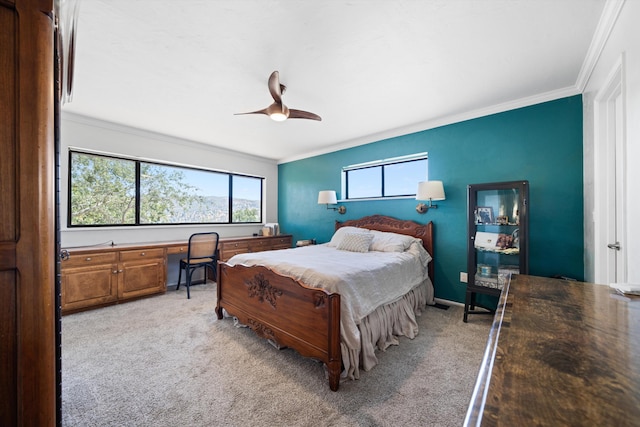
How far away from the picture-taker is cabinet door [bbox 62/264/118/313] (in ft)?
9.50

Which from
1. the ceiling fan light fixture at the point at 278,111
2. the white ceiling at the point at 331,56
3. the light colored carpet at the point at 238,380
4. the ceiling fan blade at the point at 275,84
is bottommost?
the light colored carpet at the point at 238,380

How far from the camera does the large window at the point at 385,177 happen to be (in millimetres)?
3691

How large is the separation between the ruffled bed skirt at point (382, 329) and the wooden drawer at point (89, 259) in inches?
125

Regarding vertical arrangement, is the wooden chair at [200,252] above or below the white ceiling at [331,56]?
below

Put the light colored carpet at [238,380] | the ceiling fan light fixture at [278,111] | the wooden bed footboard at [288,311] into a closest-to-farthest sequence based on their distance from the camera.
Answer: the light colored carpet at [238,380], the wooden bed footboard at [288,311], the ceiling fan light fixture at [278,111]

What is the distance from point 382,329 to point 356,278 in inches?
23.3

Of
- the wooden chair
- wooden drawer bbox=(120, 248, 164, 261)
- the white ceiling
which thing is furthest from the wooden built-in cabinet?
the white ceiling

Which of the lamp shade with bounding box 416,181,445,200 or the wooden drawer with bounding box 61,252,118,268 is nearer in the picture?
the wooden drawer with bounding box 61,252,118,268

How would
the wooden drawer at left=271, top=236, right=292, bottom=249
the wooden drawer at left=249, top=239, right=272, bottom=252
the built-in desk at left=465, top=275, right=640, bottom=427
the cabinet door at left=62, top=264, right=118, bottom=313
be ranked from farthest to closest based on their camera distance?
the wooden drawer at left=271, top=236, right=292, bottom=249
the wooden drawer at left=249, top=239, right=272, bottom=252
the cabinet door at left=62, top=264, right=118, bottom=313
the built-in desk at left=465, top=275, right=640, bottom=427

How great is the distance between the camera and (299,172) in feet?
17.3

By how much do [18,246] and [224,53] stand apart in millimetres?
1992

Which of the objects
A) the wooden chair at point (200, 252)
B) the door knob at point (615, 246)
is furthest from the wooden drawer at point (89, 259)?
the door knob at point (615, 246)

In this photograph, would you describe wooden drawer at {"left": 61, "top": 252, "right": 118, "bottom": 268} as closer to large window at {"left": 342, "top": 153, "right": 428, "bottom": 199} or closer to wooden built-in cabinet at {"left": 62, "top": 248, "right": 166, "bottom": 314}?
wooden built-in cabinet at {"left": 62, "top": 248, "right": 166, "bottom": 314}

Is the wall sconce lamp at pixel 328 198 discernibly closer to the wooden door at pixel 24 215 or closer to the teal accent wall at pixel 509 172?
the teal accent wall at pixel 509 172
